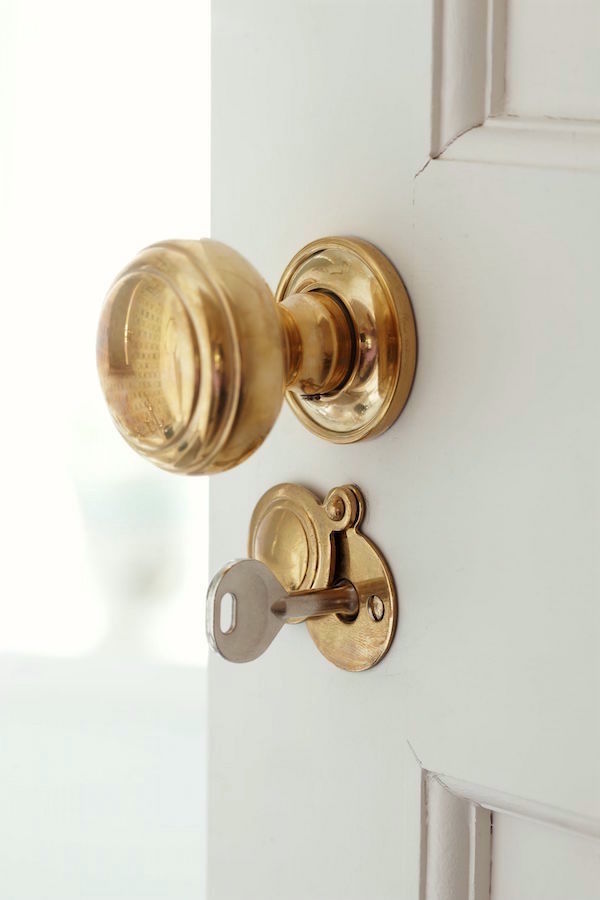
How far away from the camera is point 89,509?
2.85 feet

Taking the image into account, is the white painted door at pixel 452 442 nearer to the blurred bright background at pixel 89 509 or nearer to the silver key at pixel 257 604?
the silver key at pixel 257 604

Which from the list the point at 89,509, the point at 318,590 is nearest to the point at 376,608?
the point at 318,590

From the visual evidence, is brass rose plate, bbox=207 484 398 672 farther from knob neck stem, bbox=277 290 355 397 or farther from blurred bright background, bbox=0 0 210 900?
blurred bright background, bbox=0 0 210 900

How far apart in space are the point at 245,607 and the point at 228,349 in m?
0.10

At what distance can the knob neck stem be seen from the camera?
0.93 feet

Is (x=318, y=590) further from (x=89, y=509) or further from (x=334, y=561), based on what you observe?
(x=89, y=509)

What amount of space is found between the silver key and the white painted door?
24mm

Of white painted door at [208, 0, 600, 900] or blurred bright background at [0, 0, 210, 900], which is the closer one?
white painted door at [208, 0, 600, 900]

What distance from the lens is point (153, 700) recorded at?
0.85 metres

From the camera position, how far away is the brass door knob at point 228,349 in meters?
0.24

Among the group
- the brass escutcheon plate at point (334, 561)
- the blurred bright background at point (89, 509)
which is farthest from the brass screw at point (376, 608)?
the blurred bright background at point (89, 509)

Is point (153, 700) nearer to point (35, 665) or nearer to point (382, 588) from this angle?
point (35, 665)

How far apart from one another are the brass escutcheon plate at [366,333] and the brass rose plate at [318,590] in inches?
1.0

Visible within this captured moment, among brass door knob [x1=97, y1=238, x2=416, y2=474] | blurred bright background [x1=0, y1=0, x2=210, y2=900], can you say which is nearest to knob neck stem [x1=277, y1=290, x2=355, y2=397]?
brass door knob [x1=97, y1=238, x2=416, y2=474]
